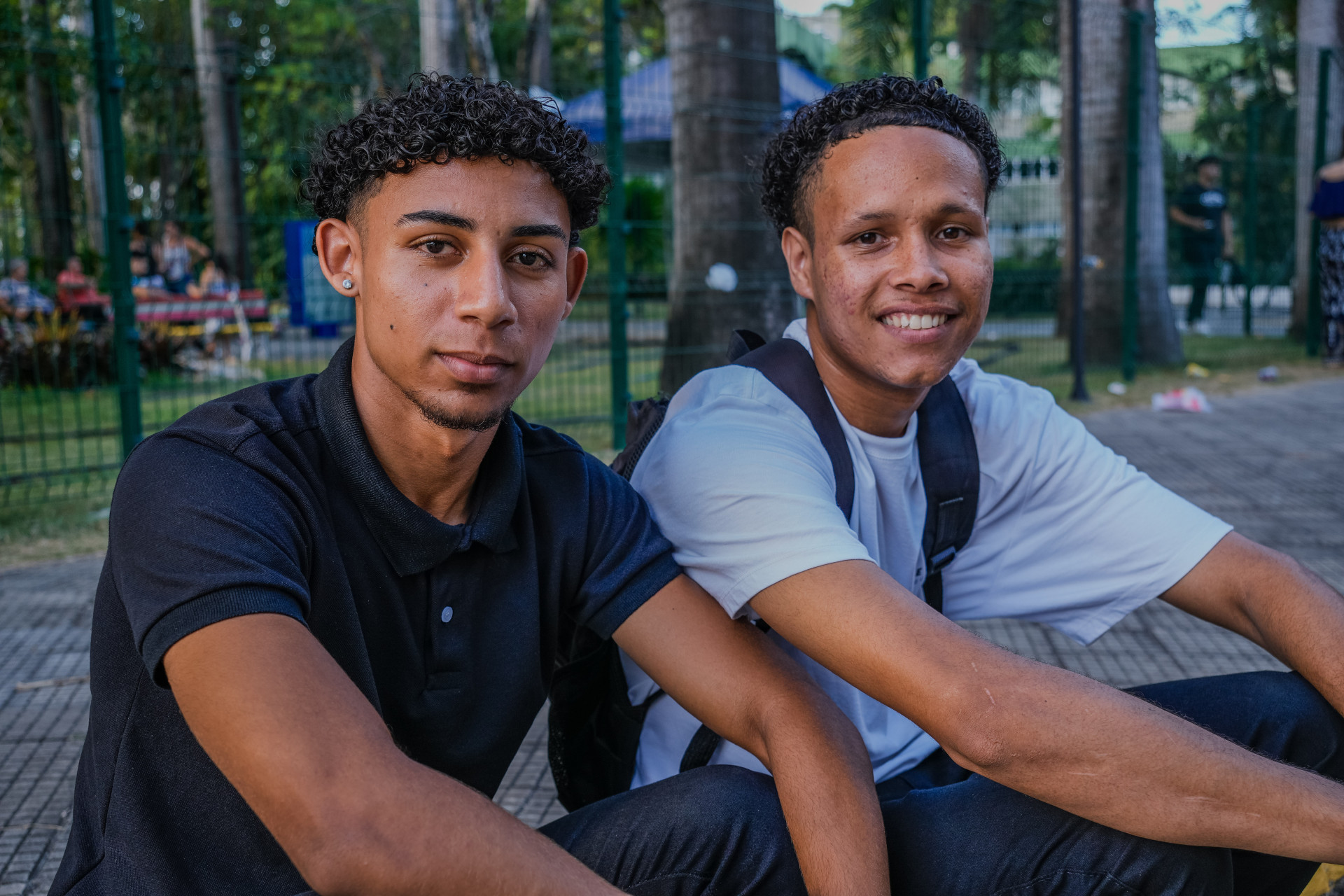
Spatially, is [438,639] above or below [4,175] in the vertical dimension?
below

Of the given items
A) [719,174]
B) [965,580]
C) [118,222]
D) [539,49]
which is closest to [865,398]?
[965,580]

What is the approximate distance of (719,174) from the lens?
6863mm

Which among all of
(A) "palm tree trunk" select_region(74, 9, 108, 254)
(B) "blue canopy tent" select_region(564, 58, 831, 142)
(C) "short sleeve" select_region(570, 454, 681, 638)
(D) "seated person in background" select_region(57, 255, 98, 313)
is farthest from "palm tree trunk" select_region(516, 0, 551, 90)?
(C) "short sleeve" select_region(570, 454, 681, 638)

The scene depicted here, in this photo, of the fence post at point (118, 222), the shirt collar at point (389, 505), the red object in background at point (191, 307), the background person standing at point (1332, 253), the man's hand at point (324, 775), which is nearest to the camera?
the man's hand at point (324, 775)

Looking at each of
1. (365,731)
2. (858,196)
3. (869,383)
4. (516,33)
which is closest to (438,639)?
(365,731)

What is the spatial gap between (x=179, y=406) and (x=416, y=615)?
261 inches

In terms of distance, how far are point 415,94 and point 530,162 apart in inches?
8.0

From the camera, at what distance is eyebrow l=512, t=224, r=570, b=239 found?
1732mm

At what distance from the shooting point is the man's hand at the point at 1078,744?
1.61 m

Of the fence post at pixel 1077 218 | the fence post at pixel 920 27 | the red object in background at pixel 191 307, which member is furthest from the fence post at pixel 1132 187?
the red object in background at pixel 191 307

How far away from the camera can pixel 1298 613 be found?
2137 millimetres

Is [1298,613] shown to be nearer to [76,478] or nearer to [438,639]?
[438,639]

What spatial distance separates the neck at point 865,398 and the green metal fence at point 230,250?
153 cm

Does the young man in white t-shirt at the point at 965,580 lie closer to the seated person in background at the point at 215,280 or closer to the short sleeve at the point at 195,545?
the short sleeve at the point at 195,545
